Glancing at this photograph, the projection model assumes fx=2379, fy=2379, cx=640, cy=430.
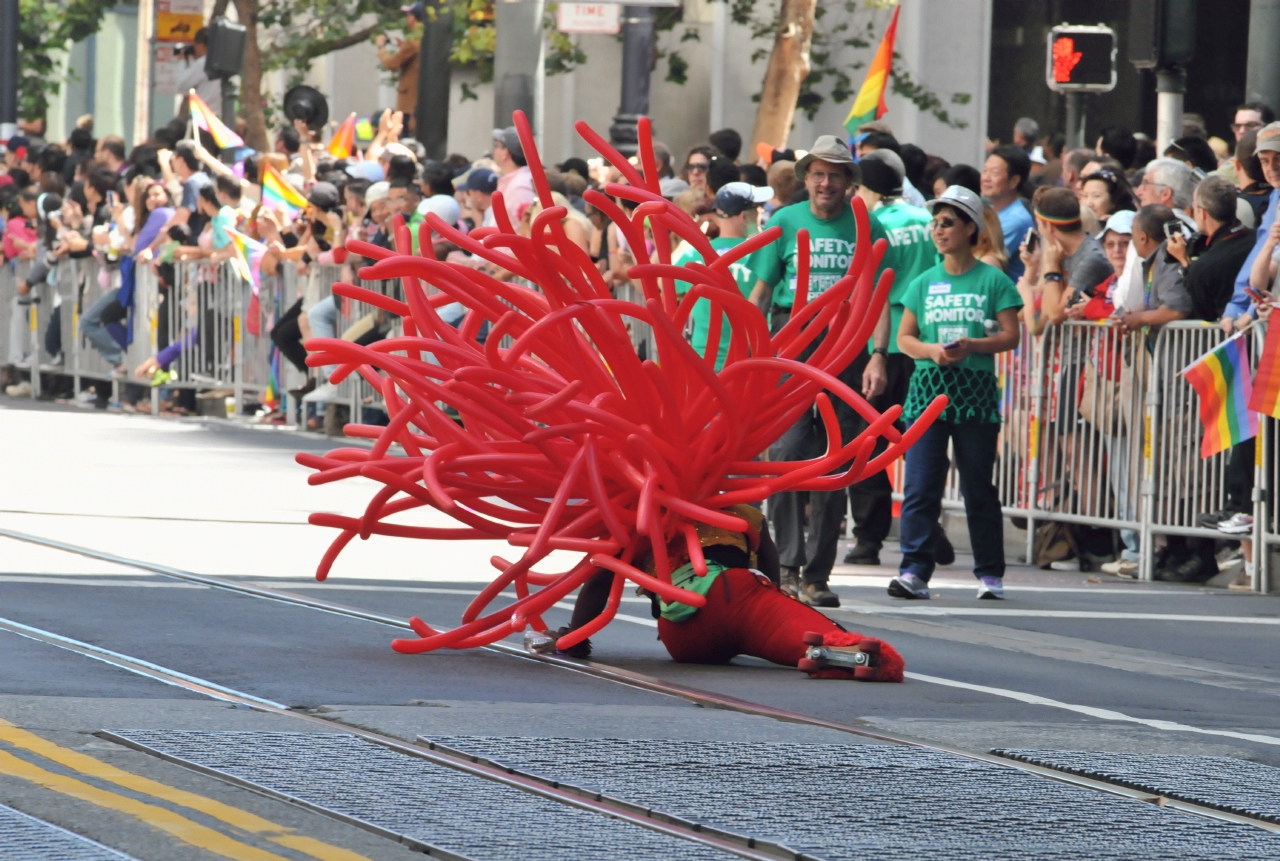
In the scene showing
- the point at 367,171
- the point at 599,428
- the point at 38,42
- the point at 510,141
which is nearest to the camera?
the point at 599,428

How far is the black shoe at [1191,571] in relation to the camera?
503 inches

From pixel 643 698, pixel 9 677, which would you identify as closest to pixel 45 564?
pixel 9 677

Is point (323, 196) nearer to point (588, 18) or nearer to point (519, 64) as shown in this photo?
point (519, 64)

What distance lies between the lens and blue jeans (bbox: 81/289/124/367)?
21953 millimetres

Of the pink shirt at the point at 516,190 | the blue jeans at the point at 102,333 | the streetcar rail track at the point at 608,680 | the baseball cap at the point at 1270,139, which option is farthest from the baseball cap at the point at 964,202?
the blue jeans at the point at 102,333

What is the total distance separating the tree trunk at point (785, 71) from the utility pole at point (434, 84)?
12.0 feet

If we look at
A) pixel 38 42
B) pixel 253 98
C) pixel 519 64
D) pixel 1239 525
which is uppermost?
pixel 38 42

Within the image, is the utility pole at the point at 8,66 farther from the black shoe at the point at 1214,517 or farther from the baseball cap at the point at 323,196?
the black shoe at the point at 1214,517

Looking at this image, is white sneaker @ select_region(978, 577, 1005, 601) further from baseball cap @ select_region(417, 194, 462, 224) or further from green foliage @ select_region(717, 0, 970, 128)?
green foliage @ select_region(717, 0, 970, 128)

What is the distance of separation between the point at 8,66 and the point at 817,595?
20236 millimetres

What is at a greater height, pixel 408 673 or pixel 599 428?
pixel 599 428

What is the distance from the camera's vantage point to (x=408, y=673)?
8.30 metres

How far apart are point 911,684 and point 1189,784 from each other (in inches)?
77.5

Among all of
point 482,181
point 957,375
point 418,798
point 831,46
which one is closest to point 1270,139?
point 957,375
